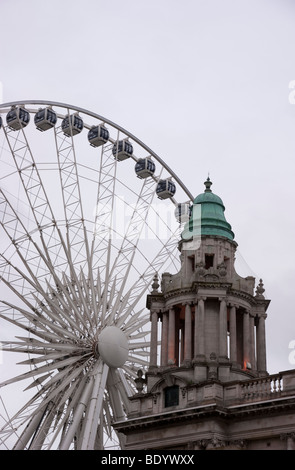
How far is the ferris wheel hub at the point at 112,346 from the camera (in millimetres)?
62031

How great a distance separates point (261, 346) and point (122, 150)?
2124cm

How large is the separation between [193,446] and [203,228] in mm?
15315

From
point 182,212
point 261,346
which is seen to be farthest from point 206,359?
point 182,212

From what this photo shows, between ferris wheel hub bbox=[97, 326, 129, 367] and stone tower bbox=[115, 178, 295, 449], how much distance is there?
3930 millimetres

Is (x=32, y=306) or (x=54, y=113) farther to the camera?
(x=54, y=113)

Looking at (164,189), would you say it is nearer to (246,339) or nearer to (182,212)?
(182,212)

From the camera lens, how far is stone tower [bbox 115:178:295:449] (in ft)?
165

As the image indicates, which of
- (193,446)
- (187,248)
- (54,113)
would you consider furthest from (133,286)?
(193,446)

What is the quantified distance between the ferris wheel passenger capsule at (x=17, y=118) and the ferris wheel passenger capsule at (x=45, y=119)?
4.38 feet

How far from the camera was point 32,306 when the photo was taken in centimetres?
6362

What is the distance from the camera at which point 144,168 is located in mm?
73438

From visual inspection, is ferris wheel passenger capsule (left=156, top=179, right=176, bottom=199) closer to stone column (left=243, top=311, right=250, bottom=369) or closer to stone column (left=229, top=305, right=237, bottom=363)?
stone column (left=243, top=311, right=250, bottom=369)

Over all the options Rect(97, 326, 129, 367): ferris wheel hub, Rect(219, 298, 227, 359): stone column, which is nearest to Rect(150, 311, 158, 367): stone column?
Rect(97, 326, 129, 367): ferris wheel hub
